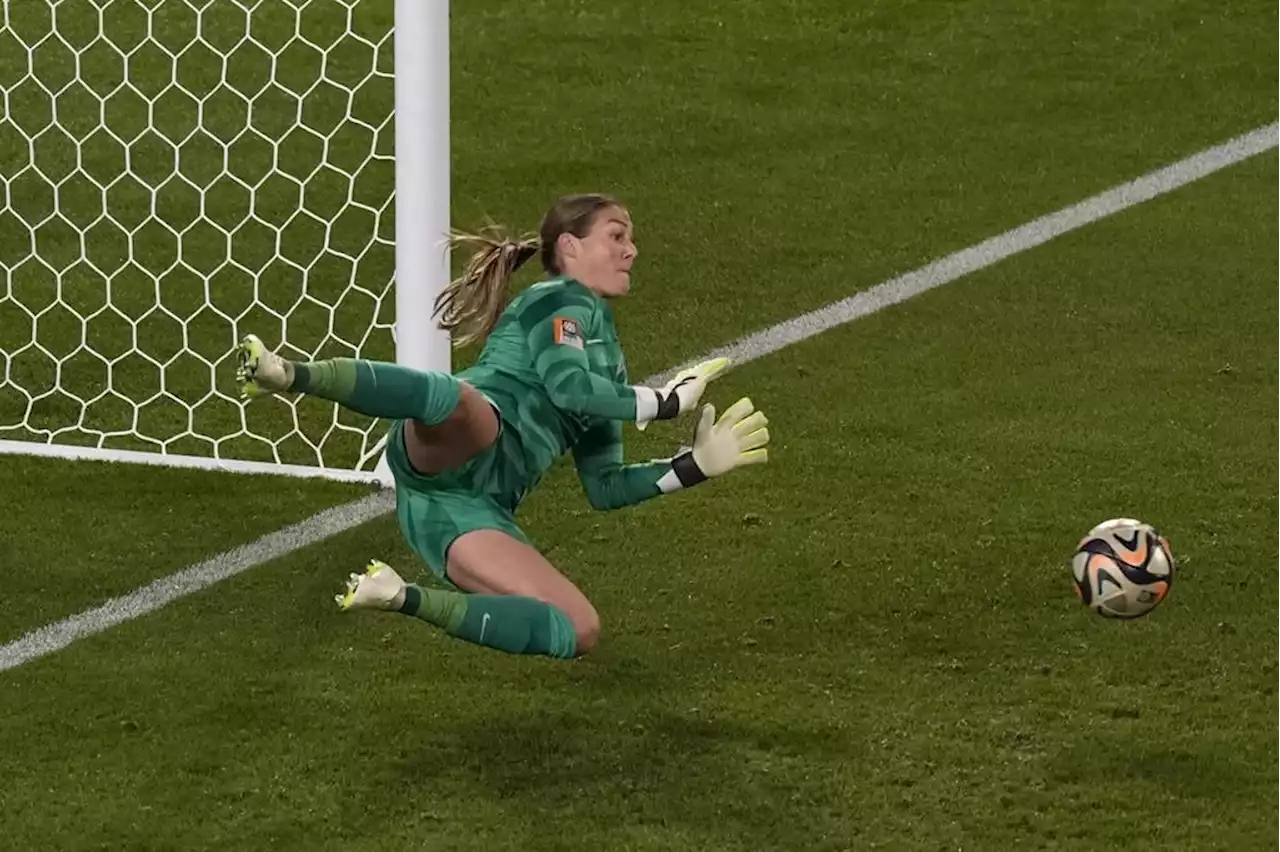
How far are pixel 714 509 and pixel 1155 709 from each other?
4.27 feet

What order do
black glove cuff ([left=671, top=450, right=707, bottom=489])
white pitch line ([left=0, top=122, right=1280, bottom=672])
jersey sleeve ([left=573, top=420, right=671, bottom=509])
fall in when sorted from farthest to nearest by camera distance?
white pitch line ([left=0, top=122, right=1280, bottom=672])
jersey sleeve ([left=573, top=420, right=671, bottom=509])
black glove cuff ([left=671, top=450, right=707, bottom=489])

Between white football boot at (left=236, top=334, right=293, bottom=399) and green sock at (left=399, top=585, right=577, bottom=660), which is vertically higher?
white football boot at (left=236, top=334, right=293, bottom=399)

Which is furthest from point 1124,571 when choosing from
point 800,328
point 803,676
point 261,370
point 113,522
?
point 113,522

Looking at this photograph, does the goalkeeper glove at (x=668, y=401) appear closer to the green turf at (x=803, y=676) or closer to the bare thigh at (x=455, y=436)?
the bare thigh at (x=455, y=436)

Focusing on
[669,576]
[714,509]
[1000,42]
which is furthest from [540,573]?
[1000,42]

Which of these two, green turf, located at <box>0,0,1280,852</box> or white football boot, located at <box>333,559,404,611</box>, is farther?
green turf, located at <box>0,0,1280,852</box>

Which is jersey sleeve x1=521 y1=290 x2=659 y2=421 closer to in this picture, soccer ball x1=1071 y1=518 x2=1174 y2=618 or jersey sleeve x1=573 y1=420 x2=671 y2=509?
jersey sleeve x1=573 y1=420 x2=671 y2=509

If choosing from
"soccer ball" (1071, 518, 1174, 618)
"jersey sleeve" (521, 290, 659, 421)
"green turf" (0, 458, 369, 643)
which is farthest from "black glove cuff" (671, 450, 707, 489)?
"green turf" (0, 458, 369, 643)

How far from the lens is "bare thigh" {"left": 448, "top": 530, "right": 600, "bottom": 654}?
4188 millimetres

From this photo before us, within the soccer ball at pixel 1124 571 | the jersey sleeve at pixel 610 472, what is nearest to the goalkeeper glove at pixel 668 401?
the jersey sleeve at pixel 610 472

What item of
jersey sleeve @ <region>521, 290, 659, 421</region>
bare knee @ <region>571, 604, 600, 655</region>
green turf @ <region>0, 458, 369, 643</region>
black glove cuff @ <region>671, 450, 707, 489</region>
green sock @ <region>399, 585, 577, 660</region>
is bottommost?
green turf @ <region>0, 458, 369, 643</region>

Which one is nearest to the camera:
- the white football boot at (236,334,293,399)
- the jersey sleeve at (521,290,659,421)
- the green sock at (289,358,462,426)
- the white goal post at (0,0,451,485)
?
the white football boot at (236,334,293,399)

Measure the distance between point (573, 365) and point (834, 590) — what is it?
96cm

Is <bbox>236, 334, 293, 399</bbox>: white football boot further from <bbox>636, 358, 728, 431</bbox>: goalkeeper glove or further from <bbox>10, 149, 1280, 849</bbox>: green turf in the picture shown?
<bbox>10, 149, 1280, 849</bbox>: green turf
